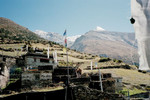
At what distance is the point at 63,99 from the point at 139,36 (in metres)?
17.5

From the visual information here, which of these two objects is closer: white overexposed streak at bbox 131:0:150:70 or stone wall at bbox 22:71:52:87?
white overexposed streak at bbox 131:0:150:70

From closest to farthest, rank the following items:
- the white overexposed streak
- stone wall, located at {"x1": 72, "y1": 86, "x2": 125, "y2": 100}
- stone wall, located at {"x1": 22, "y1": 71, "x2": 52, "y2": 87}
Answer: the white overexposed streak → stone wall, located at {"x1": 72, "y1": 86, "x2": 125, "y2": 100} → stone wall, located at {"x1": 22, "y1": 71, "x2": 52, "y2": 87}

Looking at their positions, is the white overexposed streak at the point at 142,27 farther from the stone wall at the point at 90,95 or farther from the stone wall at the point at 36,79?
the stone wall at the point at 36,79

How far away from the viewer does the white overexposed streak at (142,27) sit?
13.2ft

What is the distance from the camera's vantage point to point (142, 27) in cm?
412

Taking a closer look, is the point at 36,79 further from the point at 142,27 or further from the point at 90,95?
the point at 142,27

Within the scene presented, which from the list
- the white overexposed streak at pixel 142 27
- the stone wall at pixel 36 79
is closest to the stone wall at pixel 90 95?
the stone wall at pixel 36 79

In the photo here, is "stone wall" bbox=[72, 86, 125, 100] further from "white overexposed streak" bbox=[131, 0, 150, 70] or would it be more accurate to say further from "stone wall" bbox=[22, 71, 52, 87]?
"white overexposed streak" bbox=[131, 0, 150, 70]

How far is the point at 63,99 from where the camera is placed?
65.2 feet

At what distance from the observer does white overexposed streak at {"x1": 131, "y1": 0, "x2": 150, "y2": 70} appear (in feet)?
13.2

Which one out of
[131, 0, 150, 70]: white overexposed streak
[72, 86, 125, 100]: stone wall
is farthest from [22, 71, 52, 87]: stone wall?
[131, 0, 150, 70]: white overexposed streak

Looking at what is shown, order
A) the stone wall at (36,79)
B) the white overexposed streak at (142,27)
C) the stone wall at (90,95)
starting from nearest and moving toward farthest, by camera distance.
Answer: the white overexposed streak at (142,27) < the stone wall at (90,95) < the stone wall at (36,79)

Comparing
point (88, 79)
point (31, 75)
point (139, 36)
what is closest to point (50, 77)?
point (31, 75)

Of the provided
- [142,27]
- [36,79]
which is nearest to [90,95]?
[142,27]
